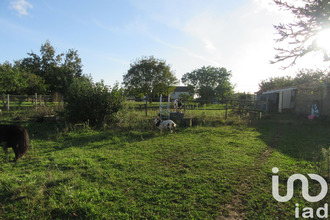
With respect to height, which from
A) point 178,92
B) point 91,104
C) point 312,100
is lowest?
point 91,104

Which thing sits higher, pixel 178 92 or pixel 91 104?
pixel 178 92

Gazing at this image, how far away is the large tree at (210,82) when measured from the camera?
40.5 meters

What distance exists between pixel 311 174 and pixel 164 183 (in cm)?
308

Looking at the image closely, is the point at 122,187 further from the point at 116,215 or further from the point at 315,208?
the point at 315,208

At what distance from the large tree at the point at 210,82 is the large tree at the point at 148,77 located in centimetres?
1306

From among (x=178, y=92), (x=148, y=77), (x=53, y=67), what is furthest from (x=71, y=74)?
(x=178, y=92)

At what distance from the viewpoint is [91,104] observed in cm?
873

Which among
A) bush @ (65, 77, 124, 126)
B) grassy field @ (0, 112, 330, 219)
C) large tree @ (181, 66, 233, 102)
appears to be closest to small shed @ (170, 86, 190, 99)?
large tree @ (181, 66, 233, 102)

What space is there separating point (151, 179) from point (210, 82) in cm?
4196

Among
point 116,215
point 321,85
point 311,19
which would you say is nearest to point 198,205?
point 116,215

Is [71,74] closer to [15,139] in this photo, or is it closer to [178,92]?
[15,139]

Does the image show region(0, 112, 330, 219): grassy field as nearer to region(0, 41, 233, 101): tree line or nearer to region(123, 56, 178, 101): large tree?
region(0, 41, 233, 101): tree line

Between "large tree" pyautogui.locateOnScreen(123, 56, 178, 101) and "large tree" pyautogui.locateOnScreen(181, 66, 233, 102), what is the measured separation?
13.1 metres

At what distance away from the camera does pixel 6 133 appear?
4.26 metres
